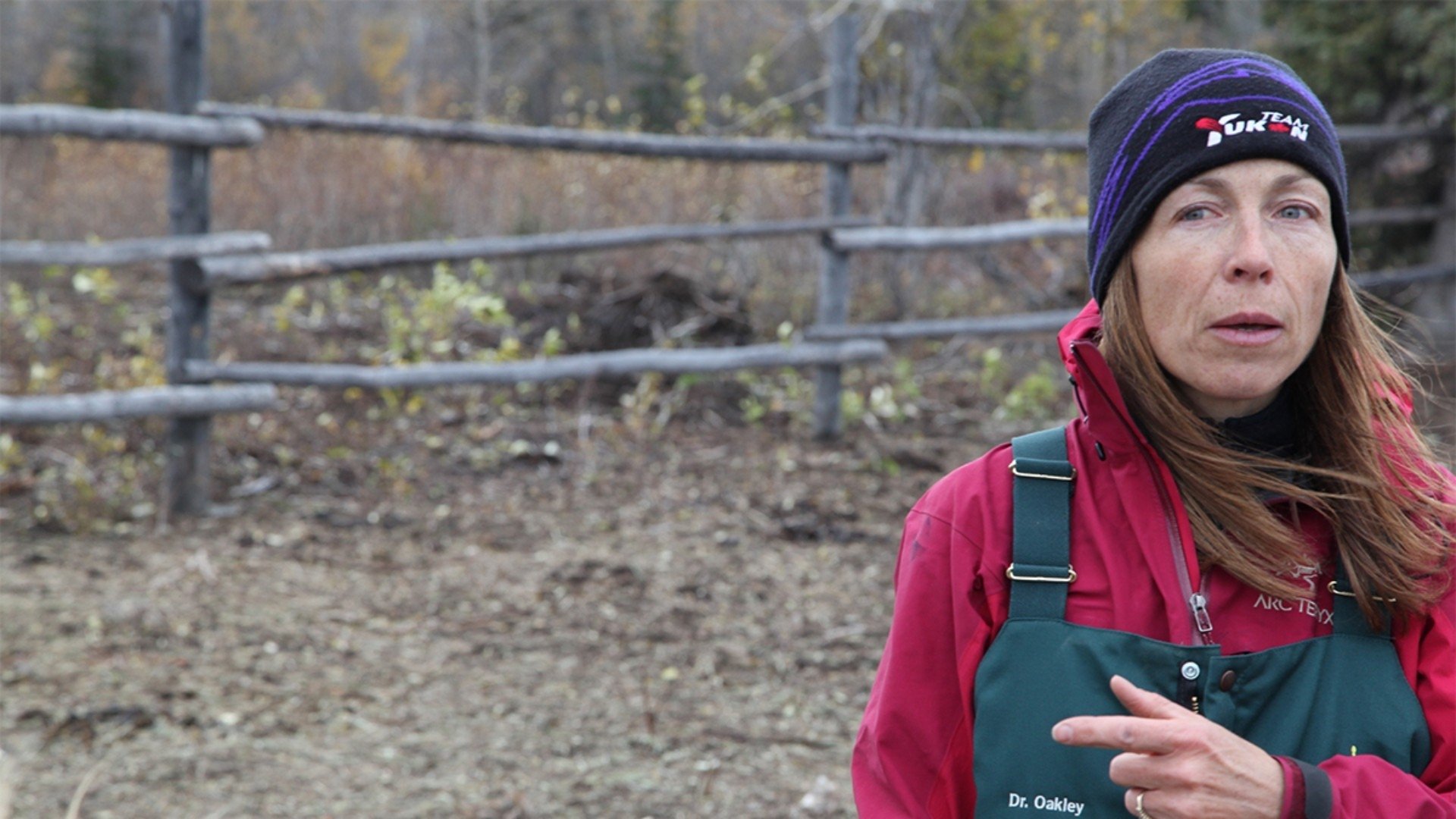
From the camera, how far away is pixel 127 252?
4582mm

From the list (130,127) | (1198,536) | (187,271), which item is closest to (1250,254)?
(1198,536)

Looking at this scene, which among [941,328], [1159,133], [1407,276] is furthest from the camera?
[1407,276]

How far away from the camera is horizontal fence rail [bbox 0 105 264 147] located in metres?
4.31

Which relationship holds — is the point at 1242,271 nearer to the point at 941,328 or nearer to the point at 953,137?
the point at 941,328

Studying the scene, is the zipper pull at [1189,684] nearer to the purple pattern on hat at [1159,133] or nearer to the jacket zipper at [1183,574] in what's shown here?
the jacket zipper at [1183,574]

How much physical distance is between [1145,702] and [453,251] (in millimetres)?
4332

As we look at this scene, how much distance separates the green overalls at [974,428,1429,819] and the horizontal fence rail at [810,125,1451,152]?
163 inches

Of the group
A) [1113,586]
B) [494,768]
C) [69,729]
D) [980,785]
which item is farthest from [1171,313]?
[69,729]

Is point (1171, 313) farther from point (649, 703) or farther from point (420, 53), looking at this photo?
point (420, 53)

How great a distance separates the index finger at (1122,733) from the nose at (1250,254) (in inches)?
18.3

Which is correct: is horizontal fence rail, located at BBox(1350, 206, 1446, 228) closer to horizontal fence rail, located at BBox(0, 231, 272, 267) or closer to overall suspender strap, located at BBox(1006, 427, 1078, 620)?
horizontal fence rail, located at BBox(0, 231, 272, 267)

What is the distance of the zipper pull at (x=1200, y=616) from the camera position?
4.25 feet

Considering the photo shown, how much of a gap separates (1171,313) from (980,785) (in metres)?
0.52

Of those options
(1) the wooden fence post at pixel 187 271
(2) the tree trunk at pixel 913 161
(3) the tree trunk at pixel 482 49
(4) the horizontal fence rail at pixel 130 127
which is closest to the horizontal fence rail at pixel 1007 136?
(2) the tree trunk at pixel 913 161
